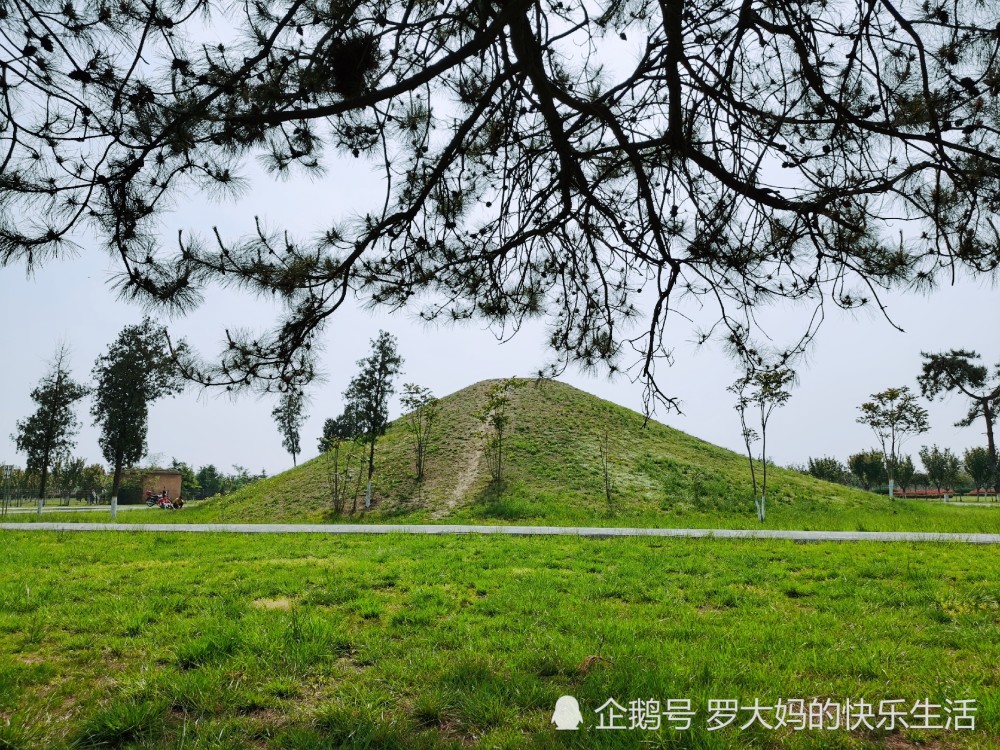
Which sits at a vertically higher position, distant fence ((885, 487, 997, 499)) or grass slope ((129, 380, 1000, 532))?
grass slope ((129, 380, 1000, 532))

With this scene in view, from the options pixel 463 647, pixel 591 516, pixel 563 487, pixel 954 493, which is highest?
pixel 563 487

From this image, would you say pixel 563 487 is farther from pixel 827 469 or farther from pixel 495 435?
pixel 827 469

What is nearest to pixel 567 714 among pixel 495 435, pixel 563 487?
pixel 563 487

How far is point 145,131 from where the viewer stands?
3.27 meters

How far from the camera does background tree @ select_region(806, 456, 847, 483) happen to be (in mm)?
51862

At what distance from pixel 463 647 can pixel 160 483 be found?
179 feet

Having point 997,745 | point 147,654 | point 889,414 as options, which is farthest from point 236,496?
point 889,414

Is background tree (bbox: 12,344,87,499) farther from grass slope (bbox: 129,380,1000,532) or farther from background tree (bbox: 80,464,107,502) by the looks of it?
background tree (bbox: 80,464,107,502)

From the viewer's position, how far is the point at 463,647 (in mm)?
4422

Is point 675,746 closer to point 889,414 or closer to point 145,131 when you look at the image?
point 145,131

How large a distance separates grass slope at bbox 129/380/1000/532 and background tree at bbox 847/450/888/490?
2607 cm

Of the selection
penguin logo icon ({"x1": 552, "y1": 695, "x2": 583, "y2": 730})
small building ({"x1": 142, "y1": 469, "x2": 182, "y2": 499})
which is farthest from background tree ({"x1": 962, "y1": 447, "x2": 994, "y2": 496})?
small building ({"x1": 142, "y1": 469, "x2": 182, "y2": 499})

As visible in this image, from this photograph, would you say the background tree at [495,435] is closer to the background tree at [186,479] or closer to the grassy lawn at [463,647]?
the grassy lawn at [463,647]

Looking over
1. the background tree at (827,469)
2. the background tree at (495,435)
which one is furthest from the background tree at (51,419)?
the background tree at (827,469)
